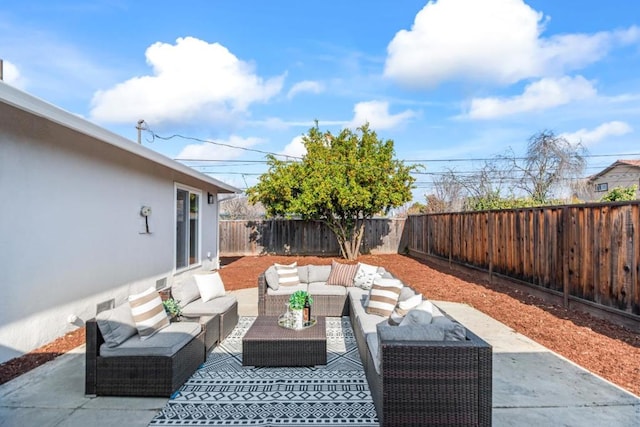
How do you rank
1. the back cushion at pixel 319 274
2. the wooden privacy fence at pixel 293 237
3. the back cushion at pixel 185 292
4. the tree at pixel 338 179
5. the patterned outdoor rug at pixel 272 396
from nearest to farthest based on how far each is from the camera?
1. the patterned outdoor rug at pixel 272 396
2. the back cushion at pixel 185 292
3. the back cushion at pixel 319 274
4. the tree at pixel 338 179
5. the wooden privacy fence at pixel 293 237

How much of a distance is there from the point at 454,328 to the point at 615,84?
12.7 m

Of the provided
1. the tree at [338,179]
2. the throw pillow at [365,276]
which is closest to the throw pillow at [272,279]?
the throw pillow at [365,276]

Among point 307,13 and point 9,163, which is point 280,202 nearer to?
point 307,13

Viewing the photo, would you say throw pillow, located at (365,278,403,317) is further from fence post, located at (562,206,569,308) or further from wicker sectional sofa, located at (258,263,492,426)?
fence post, located at (562,206,569,308)

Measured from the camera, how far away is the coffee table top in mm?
3629

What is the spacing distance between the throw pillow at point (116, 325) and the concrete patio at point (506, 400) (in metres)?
0.47

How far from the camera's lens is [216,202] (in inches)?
434

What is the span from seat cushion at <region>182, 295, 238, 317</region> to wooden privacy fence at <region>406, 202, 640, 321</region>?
16.4 ft

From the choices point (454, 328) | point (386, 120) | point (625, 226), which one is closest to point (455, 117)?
point (386, 120)

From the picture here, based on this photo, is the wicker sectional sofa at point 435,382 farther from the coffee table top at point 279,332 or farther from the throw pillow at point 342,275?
the throw pillow at point 342,275

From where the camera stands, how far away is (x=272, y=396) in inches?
118

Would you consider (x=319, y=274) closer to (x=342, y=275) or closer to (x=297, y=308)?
(x=342, y=275)

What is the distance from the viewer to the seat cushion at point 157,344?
9.82ft

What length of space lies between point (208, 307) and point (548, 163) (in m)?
11.5
